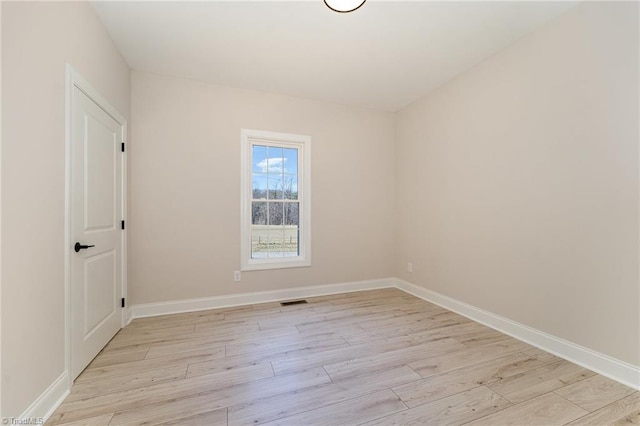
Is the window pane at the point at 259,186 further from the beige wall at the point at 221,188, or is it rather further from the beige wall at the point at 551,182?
the beige wall at the point at 551,182

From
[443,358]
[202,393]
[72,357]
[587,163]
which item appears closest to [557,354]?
[443,358]

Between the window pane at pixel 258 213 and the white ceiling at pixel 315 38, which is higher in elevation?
the white ceiling at pixel 315 38

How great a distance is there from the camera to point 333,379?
1785mm

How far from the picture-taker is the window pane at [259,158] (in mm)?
3457

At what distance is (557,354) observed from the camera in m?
2.08

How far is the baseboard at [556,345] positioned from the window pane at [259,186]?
266cm

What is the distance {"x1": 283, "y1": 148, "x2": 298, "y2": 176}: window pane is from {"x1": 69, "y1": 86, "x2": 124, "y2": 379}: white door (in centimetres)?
184

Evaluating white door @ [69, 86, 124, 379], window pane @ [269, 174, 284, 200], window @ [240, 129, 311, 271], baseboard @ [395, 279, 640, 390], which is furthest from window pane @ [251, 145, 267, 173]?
baseboard @ [395, 279, 640, 390]

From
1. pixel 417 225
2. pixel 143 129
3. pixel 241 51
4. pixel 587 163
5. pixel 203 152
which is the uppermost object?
pixel 241 51

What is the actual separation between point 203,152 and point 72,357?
87.4 inches

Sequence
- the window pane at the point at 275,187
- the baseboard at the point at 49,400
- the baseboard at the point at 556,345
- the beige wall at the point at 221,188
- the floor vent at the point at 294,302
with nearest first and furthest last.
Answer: the baseboard at the point at 49,400, the baseboard at the point at 556,345, the beige wall at the point at 221,188, the floor vent at the point at 294,302, the window pane at the point at 275,187

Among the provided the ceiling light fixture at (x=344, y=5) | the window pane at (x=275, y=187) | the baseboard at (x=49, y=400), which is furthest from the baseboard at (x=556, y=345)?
the baseboard at (x=49, y=400)

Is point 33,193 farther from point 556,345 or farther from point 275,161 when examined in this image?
point 556,345

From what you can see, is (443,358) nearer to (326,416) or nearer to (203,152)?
(326,416)
